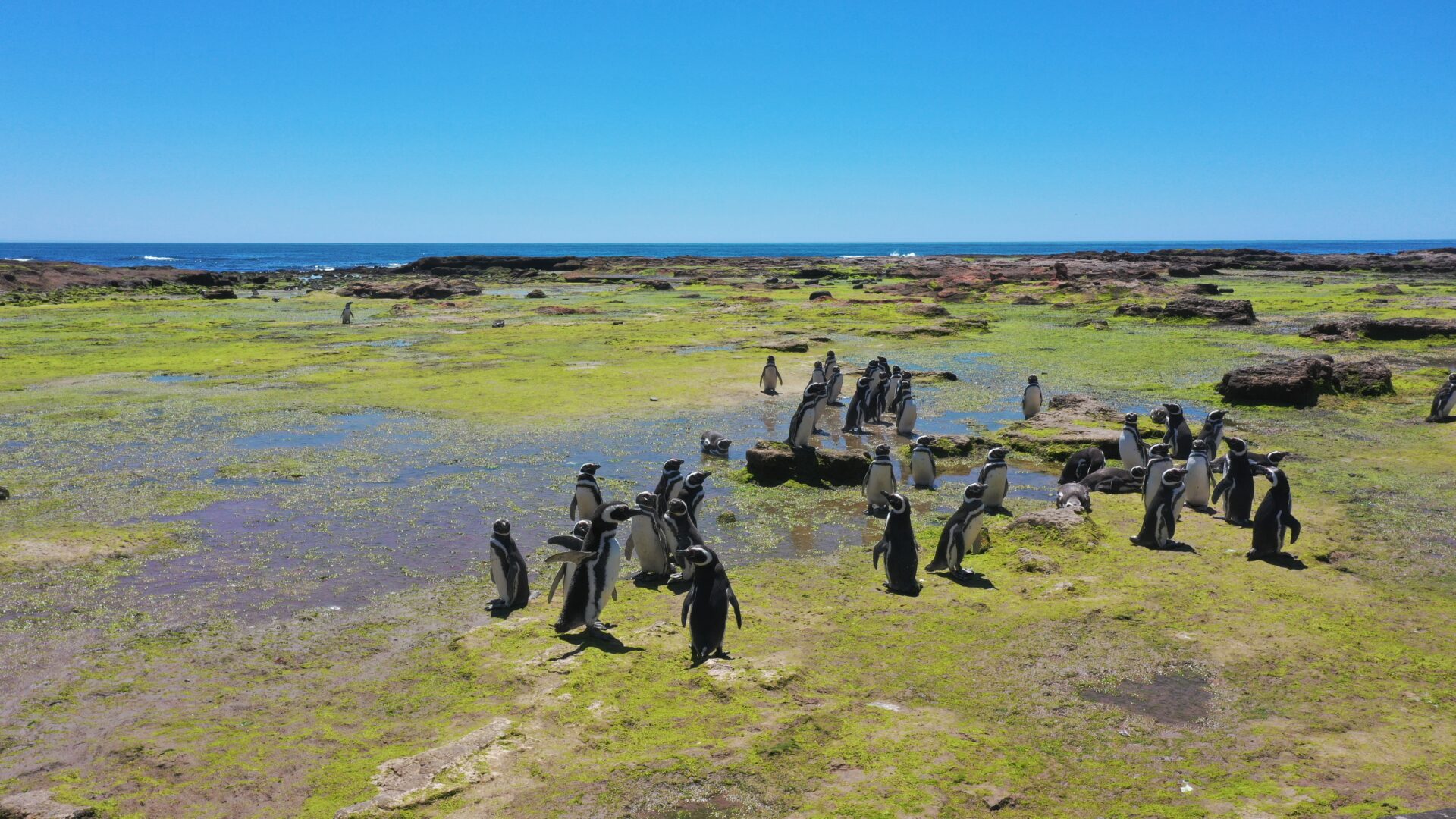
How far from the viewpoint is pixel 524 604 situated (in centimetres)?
808

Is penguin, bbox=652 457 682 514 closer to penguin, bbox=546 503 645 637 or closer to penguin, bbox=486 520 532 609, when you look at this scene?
penguin, bbox=486 520 532 609

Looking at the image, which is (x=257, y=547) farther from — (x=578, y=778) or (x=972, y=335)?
(x=972, y=335)

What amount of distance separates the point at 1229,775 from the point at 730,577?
451 cm

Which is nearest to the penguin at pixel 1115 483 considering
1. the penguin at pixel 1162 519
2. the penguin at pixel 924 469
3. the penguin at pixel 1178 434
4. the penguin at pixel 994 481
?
the penguin at pixel 994 481

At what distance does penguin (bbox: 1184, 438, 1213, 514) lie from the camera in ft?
36.5

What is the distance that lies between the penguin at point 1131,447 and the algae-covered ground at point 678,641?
1227 mm

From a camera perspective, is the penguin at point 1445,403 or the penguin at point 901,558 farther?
the penguin at point 1445,403

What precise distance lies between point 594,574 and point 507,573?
1.05 metres

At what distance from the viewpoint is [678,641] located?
721cm

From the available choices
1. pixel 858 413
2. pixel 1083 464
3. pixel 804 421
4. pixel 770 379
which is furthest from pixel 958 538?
pixel 770 379

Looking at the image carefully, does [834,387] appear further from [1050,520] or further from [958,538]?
[958,538]

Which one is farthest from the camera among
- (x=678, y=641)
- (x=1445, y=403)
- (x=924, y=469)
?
(x=1445, y=403)

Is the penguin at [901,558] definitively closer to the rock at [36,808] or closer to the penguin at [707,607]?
the penguin at [707,607]

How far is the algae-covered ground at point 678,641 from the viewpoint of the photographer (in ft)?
17.1
